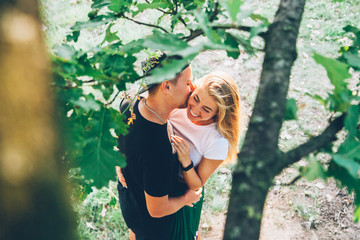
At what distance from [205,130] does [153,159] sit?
0.77 meters

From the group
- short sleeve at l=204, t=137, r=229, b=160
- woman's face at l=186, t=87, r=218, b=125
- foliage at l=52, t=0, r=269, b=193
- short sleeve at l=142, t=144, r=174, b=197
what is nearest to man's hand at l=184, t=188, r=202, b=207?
short sleeve at l=204, t=137, r=229, b=160

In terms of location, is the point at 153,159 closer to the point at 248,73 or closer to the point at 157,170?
the point at 157,170

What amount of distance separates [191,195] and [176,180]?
199 mm

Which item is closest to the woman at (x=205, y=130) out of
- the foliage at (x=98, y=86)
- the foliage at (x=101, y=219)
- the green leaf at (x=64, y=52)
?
the foliage at (x=98, y=86)

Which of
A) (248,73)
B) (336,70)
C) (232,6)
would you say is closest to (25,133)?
(232,6)

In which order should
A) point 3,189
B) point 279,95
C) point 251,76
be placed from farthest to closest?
point 251,76
point 279,95
point 3,189

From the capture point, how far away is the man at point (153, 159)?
72.1 inches

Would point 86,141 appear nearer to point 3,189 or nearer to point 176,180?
point 3,189

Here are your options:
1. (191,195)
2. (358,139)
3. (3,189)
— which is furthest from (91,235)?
(358,139)

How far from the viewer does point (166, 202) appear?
2035 millimetres

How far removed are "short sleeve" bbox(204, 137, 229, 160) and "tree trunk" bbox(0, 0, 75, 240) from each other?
1.71 meters

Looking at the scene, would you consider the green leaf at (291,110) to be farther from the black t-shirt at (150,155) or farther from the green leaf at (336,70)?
the black t-shirt at (150,155)

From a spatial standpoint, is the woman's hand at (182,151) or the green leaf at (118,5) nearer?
the green leaf at (118,5)

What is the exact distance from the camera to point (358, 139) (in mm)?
924
